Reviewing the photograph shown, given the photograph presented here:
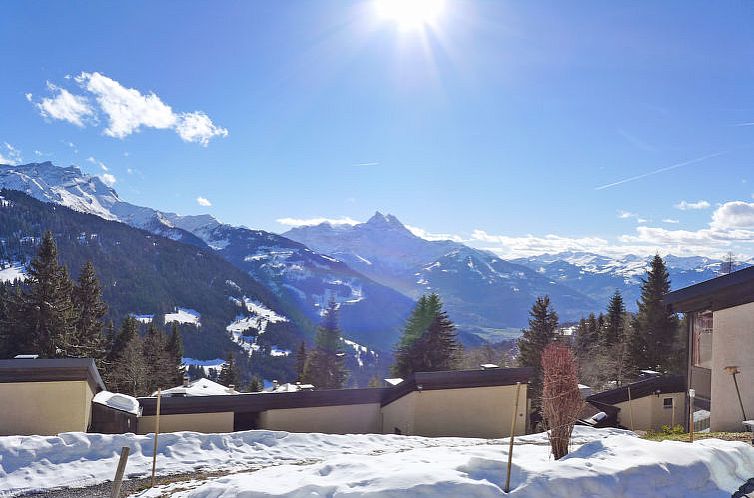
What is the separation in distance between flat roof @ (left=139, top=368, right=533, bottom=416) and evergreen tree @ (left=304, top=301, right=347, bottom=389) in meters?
27.3

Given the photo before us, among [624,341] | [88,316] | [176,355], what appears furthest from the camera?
[176,355]

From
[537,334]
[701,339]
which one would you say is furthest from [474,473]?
[537,334]

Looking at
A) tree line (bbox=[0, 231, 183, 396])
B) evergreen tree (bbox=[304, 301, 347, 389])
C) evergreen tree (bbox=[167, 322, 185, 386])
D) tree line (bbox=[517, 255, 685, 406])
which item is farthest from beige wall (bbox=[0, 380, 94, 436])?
evergreen tree (bbox=[167, 322, 185, 386])

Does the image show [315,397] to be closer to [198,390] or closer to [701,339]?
[198,390]

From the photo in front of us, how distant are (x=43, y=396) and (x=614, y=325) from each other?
44.2m

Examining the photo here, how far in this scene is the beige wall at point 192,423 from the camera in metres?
18.2

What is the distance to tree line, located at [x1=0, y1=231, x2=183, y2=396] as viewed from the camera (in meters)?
31.3

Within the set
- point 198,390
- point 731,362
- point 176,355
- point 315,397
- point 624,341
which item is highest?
point 731,362

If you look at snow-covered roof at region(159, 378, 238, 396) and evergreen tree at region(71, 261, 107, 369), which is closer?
snow-covered roof at region(159, 378, 238, 396)

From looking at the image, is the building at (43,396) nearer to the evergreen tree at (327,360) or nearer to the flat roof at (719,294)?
the flat roof at (719,294)

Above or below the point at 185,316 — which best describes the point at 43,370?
above

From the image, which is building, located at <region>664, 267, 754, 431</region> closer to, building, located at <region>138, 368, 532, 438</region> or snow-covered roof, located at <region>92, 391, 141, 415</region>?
building, located at <region>138, 368, 532, 438</region>

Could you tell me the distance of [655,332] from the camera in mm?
38688

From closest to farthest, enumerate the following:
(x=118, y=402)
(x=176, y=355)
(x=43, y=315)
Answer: (x=118, y=402) < (x=43, y=315) < (x=176, y=355)
